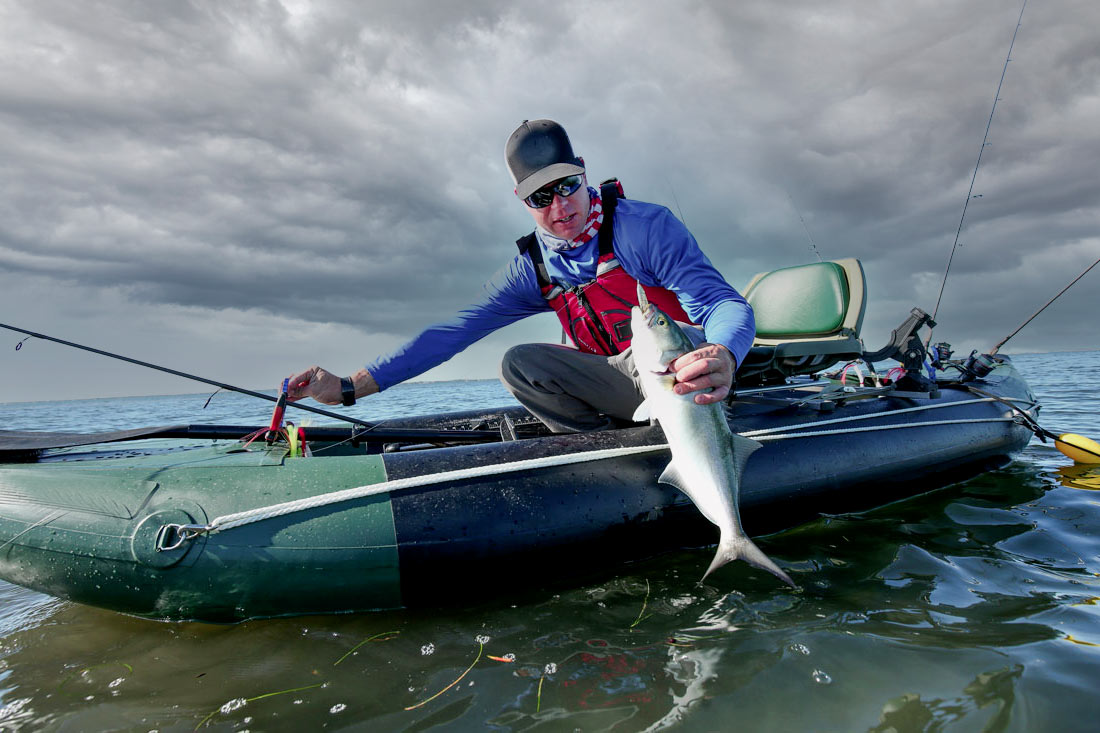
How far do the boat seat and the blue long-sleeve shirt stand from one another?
0.93 m

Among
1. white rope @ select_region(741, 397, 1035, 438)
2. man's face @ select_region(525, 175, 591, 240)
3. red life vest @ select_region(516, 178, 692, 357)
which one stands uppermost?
man's face @ select_region(525, 175, 591, 240)

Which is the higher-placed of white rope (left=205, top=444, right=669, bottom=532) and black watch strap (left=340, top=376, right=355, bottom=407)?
black watch strap (left=340, top=376, right=355, bottom=407)

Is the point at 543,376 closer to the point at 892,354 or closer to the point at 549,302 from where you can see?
the point at 549,302

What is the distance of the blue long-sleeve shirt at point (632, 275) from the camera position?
3299 millimetres

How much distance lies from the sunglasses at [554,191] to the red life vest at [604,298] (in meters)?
0.34

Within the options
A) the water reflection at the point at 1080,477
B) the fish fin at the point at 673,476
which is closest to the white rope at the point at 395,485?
the fish fin at the point at 673,476

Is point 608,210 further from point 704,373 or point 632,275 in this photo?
point 704,373

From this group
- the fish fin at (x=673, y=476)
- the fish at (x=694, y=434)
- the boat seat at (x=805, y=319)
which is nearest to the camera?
the fish at (x=694, y=434)

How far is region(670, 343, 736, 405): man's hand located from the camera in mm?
2510

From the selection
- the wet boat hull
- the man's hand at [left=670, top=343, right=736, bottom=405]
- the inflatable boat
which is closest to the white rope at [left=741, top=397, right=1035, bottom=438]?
the inflatable boat

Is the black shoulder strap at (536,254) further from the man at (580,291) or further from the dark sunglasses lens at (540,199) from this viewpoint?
the dark sunglasses lens at (540,199)

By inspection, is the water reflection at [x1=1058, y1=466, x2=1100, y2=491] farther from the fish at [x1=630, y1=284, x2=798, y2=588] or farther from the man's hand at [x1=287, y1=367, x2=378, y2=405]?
the man's hand at [x1=287, y1=367, x2=378, y2=405]

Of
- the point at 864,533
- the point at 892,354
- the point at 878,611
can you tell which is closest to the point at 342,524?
the point at 878,611

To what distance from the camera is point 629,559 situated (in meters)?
3.23
